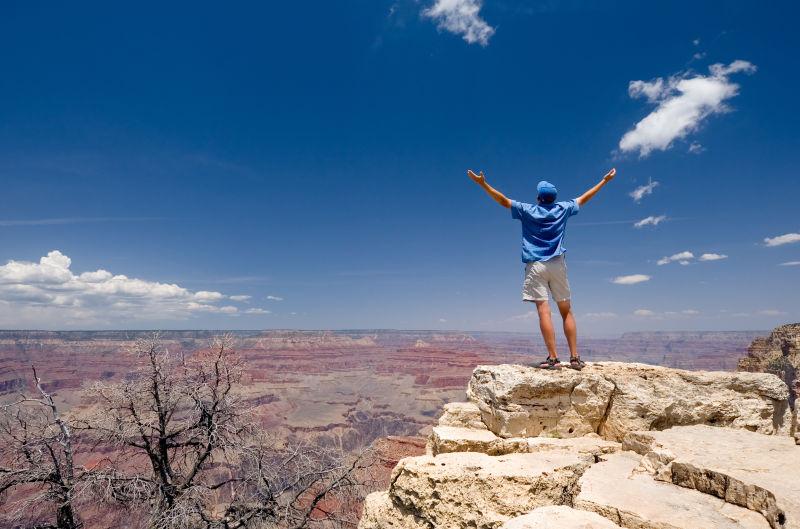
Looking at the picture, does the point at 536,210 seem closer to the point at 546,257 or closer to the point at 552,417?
the point at 546,257

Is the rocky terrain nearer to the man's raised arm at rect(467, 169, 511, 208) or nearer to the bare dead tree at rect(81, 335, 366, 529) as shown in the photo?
the bare dead tree at rect(81, 335, 366, 529)

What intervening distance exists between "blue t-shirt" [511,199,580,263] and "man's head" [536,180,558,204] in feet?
0.28

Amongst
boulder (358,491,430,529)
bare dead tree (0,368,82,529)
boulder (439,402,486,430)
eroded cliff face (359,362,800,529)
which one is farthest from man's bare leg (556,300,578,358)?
bare dead tree (0,368,82,529)

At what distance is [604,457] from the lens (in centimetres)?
365

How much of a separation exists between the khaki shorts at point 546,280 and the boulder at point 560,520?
9.44ft

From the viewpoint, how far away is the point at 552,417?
14.5 ft

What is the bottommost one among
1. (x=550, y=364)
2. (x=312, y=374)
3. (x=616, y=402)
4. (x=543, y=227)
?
(x=312, y=374)

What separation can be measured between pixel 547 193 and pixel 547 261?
3.00 ft

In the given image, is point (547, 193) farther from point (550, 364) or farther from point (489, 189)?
point (550, 364)

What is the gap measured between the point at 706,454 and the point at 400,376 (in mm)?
158893

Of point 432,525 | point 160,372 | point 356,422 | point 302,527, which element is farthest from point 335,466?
point 356,422

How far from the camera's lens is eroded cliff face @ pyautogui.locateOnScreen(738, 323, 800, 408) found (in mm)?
32375

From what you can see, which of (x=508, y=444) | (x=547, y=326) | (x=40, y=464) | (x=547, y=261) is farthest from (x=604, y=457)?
(x=40, y=464)

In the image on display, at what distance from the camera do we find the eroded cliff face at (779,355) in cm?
3238
